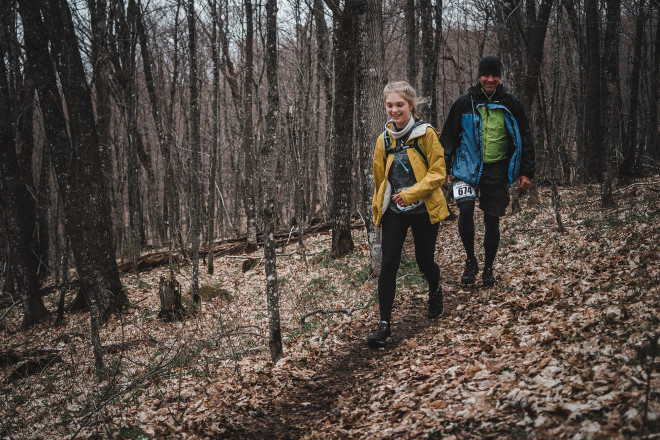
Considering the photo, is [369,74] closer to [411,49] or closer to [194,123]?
[194,123]

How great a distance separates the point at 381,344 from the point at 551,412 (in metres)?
2.27

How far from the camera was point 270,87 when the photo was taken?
4648 millimetres

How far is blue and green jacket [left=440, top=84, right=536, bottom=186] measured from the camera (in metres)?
5.13

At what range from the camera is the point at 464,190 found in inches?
205

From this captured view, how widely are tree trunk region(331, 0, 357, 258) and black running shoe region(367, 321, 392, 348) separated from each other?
655cm

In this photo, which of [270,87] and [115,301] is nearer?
[270,87]

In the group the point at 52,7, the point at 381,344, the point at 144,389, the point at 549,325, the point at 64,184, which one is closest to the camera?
the point at 549,325

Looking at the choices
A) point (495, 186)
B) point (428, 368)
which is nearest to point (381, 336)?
point (428, 368)

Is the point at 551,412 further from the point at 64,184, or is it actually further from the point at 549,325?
the point at 64,184

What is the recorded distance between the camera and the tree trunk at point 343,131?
10.1 m

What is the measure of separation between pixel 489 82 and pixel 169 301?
292 inches

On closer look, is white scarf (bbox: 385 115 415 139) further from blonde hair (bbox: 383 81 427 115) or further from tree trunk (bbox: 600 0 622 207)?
tree trunk (bbox: 600 0 622 207)

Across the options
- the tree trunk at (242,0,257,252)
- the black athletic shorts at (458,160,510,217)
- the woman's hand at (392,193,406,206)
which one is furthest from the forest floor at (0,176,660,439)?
the tree trunk at (242,0,257,252)

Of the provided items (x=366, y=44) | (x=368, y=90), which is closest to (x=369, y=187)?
(x=368, y=90)
